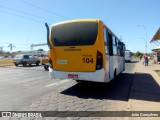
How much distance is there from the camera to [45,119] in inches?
253

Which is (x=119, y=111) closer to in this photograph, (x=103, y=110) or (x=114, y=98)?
(x=103, y=110)

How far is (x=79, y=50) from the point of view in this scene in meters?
10.7

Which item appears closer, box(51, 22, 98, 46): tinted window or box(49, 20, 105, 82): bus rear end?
box(49, 20, 105, 82): bus rear end

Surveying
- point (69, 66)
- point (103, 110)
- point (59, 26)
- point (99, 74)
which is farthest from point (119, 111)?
point (59, 26)

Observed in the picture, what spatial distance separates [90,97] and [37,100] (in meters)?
2.16

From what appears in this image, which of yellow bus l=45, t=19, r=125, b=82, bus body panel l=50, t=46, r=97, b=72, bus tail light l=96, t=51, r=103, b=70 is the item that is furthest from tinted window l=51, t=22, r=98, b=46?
bus tail light l=96, t=51, r=103, b=70

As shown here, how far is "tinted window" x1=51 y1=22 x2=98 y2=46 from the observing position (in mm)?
10547

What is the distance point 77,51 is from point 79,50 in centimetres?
11

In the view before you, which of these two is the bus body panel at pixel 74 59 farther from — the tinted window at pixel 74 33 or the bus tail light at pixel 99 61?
the tinted window at pixel 74 33

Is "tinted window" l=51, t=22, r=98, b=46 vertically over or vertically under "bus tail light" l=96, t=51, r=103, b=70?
over

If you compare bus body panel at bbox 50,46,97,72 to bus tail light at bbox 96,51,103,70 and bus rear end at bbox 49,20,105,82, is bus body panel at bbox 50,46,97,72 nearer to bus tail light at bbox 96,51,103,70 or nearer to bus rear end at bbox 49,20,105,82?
bus rear end at bbox 49,20,105,82

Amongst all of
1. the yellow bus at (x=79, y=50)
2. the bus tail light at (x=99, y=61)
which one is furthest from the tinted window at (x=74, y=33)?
the bus tail light at (x=99, y=61)

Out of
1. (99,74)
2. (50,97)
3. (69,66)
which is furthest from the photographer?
(69,66)

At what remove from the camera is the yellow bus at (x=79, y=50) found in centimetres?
1042
